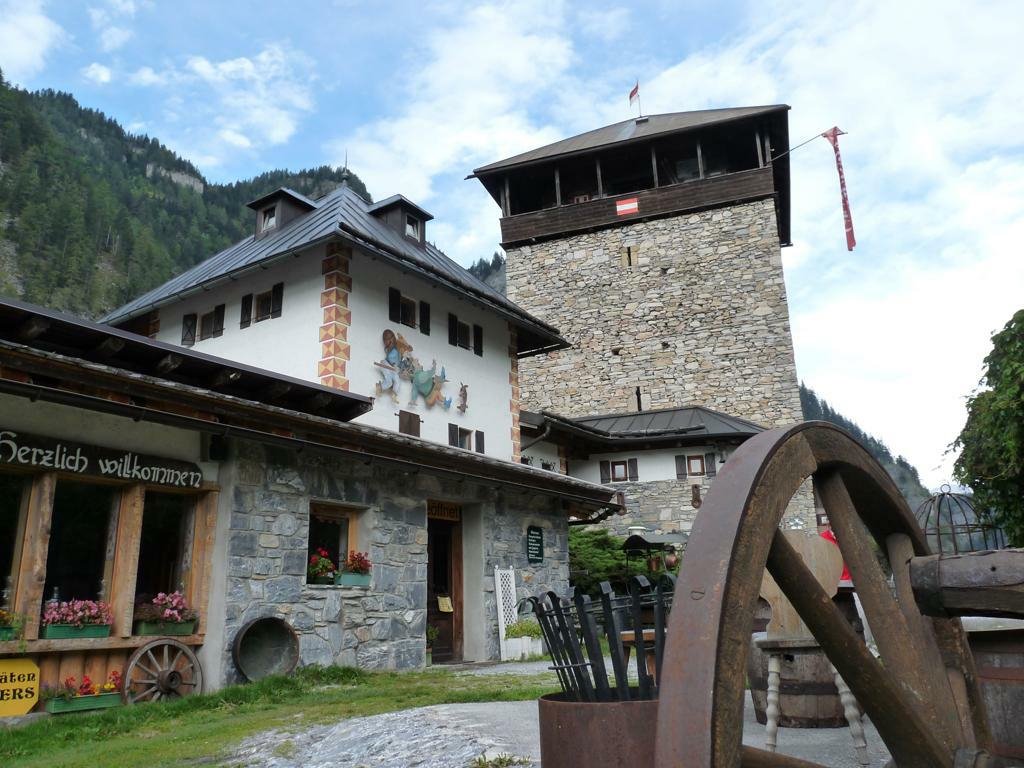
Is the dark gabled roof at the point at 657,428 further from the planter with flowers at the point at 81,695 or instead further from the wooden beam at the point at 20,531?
the wooden beam at the point at 20,531

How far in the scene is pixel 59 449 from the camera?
285 inches

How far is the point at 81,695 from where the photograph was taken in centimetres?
697

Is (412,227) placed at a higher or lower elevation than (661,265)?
lower

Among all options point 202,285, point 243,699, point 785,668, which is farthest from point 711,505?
point 202,285

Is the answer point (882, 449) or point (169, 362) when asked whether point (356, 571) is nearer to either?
point (169, 362)

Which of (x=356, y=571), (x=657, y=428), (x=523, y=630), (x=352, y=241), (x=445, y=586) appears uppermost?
(x=352, y=241)

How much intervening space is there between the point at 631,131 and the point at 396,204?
53.0 feet

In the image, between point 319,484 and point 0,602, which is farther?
point 319,484

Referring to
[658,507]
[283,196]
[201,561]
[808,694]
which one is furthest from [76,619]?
[658,507]

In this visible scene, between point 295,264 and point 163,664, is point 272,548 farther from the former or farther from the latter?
point 295,264

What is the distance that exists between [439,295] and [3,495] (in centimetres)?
810

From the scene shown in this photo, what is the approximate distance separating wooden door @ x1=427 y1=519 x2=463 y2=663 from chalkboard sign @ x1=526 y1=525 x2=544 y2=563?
135 cm

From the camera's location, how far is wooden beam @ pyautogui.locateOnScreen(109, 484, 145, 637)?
7.51m

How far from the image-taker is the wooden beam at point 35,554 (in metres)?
6.85
